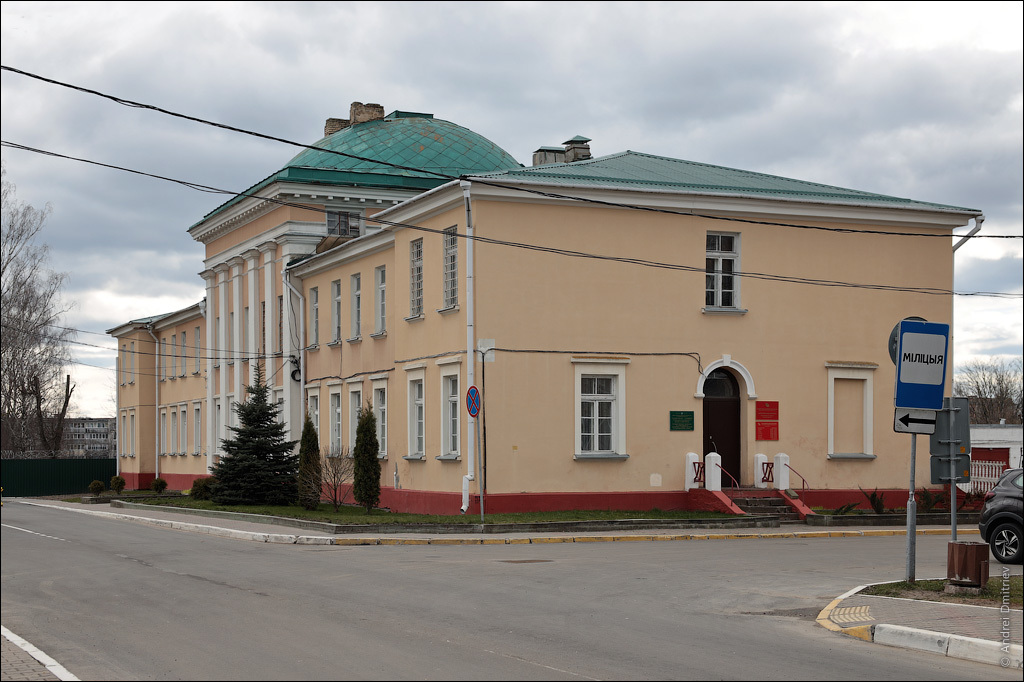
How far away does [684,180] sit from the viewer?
98.1 feet

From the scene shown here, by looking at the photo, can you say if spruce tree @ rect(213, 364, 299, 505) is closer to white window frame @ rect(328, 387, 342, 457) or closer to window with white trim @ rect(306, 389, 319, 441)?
white window frame @ rect(328, 387, 342, 457)

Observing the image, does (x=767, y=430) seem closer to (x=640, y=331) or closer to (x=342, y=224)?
(x=640, y=331)

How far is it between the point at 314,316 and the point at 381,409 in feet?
24.5

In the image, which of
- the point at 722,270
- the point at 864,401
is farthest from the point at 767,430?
the point at 722,270

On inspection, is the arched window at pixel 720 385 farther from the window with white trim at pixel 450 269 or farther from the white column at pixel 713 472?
the window with white trim at pixel 450 269

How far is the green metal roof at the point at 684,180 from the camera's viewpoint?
28.5 meters

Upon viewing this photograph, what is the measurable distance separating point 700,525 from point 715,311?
6386mm

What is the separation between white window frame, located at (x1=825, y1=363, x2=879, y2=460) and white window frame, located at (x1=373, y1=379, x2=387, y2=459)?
12440 millimetres

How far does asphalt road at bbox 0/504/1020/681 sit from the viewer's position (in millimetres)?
9375

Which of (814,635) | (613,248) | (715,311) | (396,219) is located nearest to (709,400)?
(715,311)

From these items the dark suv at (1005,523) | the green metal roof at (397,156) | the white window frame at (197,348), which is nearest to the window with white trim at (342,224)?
the green metal roof at (397,156)

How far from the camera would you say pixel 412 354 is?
3097cm

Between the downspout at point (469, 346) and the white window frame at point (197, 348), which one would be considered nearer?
the downspout at point (469, 346)

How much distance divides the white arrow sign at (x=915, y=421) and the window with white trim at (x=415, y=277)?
1806 centimetres
